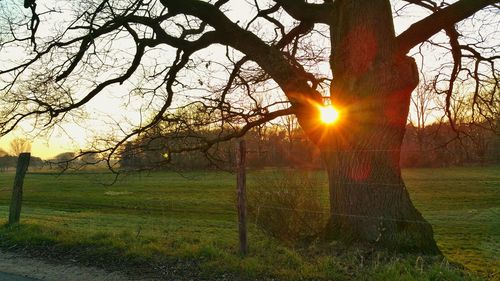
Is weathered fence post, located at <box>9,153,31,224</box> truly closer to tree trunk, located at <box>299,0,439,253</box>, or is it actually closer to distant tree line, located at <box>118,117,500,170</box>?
distant tree line, located at <box>118,117,500,170</box>

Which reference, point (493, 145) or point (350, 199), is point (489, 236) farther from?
point (350, 199)

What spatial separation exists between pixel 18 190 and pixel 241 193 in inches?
265

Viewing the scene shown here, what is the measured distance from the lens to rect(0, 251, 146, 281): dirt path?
7180 millimetres

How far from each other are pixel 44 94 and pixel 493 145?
10.1 meters

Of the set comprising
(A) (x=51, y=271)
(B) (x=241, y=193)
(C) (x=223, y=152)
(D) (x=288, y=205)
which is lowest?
(A) (x=51, y=271)

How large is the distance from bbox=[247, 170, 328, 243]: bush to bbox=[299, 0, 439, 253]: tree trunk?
133 cm

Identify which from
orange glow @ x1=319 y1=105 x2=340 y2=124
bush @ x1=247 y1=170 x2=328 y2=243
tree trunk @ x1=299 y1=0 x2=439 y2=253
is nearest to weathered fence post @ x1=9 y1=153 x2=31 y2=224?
bush @ x1=247 y1=170 x2=328 y2=243

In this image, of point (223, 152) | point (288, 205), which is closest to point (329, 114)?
point (288, 205)

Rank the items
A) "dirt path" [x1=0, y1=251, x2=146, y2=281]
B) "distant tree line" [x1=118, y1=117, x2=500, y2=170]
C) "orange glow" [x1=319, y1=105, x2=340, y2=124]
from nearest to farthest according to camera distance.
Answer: "dirt path" [x1=0, y1=251, x2=146, y2=281] → "orange glow" [x1=319, y1=105, x2=340, y2=124] → "distant tree line" [x1=118, y1=117, x2=500, y2=170]

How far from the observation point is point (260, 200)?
1026 centimetres

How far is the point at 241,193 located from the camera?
8.07 metres

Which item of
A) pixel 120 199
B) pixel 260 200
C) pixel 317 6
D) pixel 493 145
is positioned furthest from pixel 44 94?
pixel 120 199

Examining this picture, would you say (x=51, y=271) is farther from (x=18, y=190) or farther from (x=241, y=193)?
(x=18, y=190)

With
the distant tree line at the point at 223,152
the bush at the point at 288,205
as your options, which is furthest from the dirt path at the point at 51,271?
the bush at the point at 288,205
